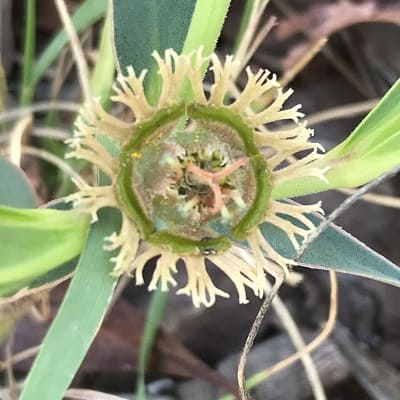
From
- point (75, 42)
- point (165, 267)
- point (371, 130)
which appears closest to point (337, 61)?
point (75, 42)

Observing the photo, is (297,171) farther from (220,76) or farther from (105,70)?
(105,70)

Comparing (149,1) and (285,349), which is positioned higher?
(149,1)

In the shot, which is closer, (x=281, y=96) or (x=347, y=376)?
(x=281, y=96)

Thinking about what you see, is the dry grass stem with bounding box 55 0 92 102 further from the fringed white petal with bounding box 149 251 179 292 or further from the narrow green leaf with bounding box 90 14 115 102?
the fringed white petal with bounding box 149 251 179 292

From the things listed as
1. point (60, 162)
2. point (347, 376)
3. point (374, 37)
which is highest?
point (374, 37)

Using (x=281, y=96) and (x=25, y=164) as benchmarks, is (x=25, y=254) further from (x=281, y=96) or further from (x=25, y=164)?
(x=25, y=164)

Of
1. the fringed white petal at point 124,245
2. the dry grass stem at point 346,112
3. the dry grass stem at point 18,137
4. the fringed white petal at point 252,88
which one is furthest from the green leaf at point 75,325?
the dry grass stem at point 346,112

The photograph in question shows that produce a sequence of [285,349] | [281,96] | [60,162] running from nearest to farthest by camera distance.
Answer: [281,96]
[60,162]
[285,349]

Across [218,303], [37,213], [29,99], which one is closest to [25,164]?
[29,99]
